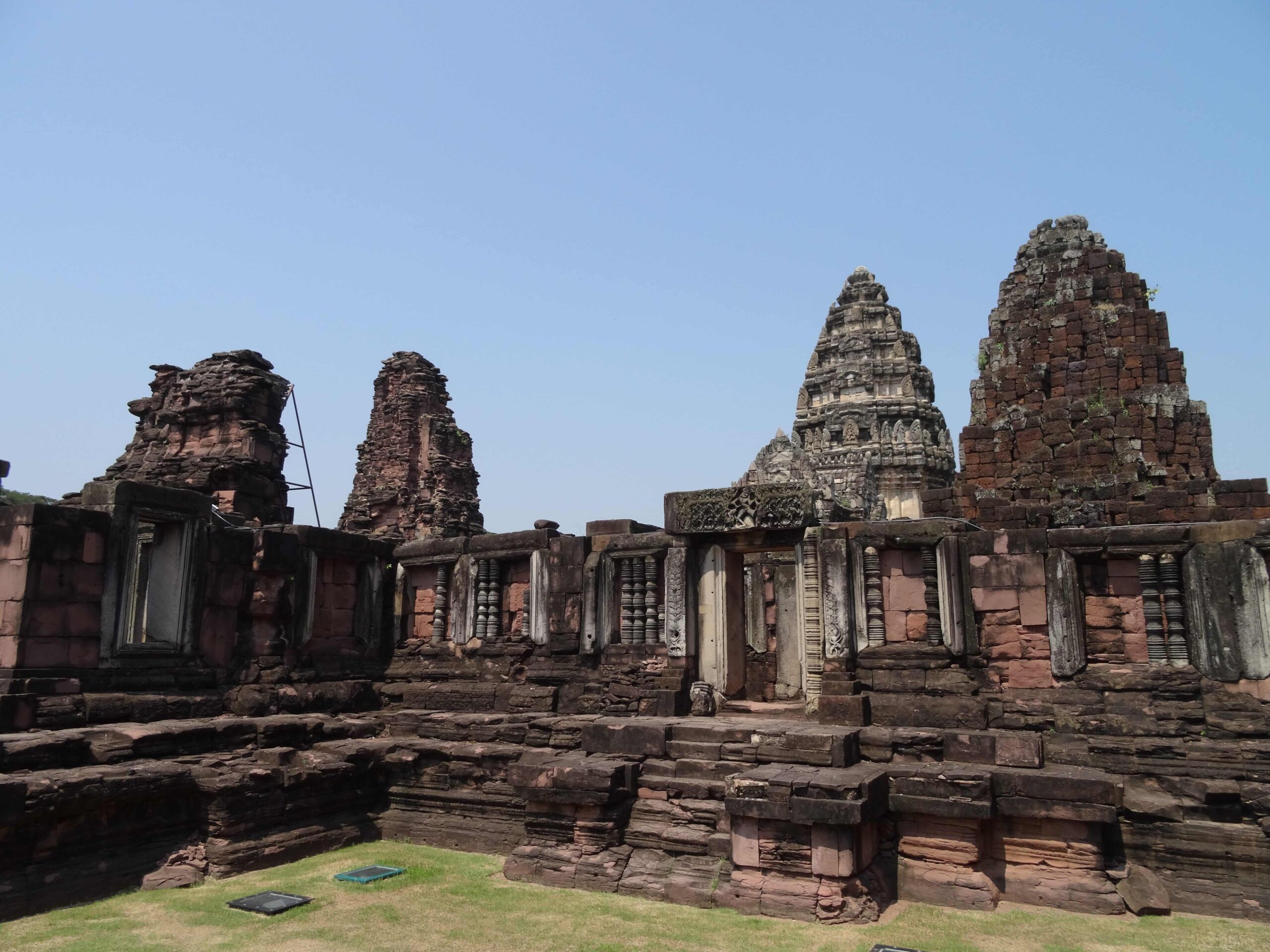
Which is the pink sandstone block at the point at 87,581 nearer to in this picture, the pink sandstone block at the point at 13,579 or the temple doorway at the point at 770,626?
the pink sandstone block at the point at 13,579

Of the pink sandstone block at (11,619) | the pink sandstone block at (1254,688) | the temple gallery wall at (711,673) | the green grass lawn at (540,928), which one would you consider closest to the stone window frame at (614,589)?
the temple gallery wall at (711,673)

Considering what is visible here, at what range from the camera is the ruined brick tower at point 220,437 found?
1348 cm

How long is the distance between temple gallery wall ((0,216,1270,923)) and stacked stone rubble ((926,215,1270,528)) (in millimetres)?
47

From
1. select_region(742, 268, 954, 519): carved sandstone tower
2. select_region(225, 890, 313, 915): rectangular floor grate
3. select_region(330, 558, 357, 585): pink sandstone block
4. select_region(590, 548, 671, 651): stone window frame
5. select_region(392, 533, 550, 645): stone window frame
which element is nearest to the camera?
select_region(225, 890, 313, 915): rectangular floor grate

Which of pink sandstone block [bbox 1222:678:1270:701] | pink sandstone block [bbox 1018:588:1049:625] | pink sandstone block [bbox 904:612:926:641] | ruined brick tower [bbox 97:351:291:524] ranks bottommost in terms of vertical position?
pink sandstone block [bbox 1222:678:1270:701]

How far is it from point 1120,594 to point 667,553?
4.82 m

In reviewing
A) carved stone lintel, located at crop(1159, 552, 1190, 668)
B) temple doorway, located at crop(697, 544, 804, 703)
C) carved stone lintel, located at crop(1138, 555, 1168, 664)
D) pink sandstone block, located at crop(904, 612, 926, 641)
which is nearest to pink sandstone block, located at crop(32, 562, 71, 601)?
temple doorway, located at crop(697, 544, 804, 703)

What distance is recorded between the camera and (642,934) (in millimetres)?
6871

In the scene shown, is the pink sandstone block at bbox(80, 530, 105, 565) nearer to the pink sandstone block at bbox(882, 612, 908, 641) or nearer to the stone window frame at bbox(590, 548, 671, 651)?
the stone window frame at bbox(590, 548, 671, 651)

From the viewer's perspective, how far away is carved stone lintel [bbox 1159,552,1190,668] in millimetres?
8555

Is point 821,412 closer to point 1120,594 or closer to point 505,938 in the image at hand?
point 1120,594

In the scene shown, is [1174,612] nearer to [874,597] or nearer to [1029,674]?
[1029,674]

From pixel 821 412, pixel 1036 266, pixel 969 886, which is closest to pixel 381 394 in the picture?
pixel 821 412

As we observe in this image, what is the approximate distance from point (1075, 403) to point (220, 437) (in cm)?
1258
